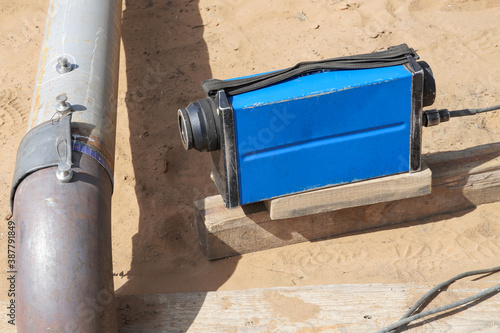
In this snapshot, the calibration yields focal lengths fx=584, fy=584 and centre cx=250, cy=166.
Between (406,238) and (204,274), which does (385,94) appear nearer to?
(406,238)

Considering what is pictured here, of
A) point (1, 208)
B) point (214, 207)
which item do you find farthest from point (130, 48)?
point (214, 207)

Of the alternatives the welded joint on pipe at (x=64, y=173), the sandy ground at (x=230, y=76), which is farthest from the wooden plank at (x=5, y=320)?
the welded joint on pipe at (x=64, y=173)

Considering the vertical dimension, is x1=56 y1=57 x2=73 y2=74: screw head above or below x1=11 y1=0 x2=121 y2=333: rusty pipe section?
above

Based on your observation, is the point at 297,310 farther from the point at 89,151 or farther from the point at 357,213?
the point at 89,151

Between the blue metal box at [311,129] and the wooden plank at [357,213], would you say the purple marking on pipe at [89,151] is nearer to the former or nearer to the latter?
the blue metal box at [311,129]

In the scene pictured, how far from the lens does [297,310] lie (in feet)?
8.60

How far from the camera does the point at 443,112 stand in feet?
10.0

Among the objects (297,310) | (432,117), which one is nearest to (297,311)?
(297,310)

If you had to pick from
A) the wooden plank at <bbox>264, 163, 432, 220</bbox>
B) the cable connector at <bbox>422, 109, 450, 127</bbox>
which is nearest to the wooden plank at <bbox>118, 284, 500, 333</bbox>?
the wooden plank at <bbox>264, 163, 432, 220</bbox>

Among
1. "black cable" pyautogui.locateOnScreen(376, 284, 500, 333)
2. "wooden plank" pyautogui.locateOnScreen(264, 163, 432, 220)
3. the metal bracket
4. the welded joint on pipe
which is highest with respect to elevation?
the metal bracket

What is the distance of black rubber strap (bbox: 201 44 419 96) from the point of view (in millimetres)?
2748

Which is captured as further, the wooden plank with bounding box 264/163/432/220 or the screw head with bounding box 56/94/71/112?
the wooden plank with bounding box 264/163/432/220

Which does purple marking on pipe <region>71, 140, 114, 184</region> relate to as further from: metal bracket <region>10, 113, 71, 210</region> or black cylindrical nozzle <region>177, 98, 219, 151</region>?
black cylindrical nozzle <region>177, 98, 219, 151</region>

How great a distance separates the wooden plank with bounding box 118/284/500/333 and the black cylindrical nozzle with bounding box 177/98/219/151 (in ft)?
2.37
